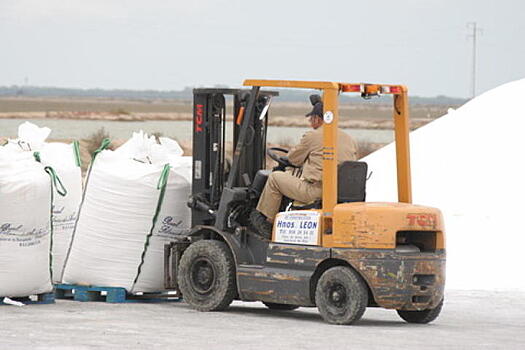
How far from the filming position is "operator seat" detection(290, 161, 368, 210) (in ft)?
33.4

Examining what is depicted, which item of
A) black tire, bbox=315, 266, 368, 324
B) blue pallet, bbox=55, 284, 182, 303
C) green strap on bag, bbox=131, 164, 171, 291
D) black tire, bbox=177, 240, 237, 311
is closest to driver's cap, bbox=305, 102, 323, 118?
black tire, bbox=315, 266, 368, 324

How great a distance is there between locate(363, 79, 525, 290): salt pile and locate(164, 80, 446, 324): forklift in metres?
3.39

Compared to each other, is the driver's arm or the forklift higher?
the driver's arm

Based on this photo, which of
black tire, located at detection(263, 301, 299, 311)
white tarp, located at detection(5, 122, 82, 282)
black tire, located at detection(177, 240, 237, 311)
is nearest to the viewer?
black tire, located at detection(177, 240, 237, 311)

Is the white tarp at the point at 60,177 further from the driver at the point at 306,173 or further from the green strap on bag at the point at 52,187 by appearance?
the driver at the point at 306,173

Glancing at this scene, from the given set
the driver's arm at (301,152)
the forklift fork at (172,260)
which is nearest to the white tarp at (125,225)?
the forklift fork at (172,260)

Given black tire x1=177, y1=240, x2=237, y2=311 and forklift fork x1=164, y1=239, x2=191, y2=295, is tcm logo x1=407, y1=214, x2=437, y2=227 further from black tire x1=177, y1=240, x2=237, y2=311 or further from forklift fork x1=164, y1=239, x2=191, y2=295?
forklift fork x1=164, y1=239, x2=191, y2=295

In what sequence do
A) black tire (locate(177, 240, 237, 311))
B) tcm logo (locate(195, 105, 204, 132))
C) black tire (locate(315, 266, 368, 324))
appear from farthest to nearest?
tcm logo (locate(195, 105, 204, 132)) → black tire (locate(177, 240, 237, 311)) → black tire (locate(315, 266, 368, 324))

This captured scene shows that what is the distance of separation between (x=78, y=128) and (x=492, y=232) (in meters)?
54.1

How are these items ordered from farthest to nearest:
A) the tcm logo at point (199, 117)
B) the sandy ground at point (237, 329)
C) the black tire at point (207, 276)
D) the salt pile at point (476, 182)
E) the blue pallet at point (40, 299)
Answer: the salt pile at point (476, 182) < the tcm logo at point (199, 117) < the blue pallet at point (40, 299) < the black tire at point (207, 276) < the sandy ground at point (237, 329)

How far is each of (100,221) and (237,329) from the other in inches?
93.1

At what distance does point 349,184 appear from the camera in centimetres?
1026

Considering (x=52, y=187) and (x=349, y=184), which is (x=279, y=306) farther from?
(x=52, y=187)

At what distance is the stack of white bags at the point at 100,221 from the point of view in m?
10.7
